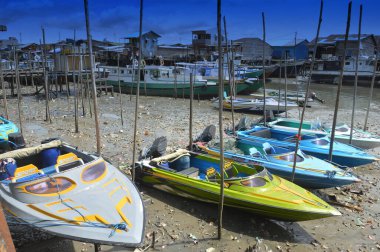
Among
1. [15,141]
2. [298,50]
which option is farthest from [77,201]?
[298,50]

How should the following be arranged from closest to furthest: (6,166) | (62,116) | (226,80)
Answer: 1. (6,166)
2. (62,116)
3. (226,80)

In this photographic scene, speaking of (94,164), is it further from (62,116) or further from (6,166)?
(62,116)

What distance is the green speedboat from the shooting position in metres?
6.67

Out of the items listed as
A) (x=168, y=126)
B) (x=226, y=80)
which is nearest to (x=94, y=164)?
(x=168, y=126)

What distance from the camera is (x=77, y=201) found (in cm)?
567

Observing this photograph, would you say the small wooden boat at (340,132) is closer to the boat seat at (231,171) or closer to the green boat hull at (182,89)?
the boat seat at (231,171)

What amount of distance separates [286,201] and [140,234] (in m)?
3.22

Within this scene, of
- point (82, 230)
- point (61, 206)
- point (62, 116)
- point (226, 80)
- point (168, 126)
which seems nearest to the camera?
point (82, 230)

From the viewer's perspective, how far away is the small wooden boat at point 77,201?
5.09 metres

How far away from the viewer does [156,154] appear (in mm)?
9383

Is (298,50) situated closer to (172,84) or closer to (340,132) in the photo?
(172,84)

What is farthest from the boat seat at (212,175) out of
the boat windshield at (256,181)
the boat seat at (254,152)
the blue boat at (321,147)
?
the blue boat at (321,147)

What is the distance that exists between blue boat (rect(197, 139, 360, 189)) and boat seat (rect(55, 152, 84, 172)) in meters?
4.18

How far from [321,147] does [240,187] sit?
4607 millimetres
